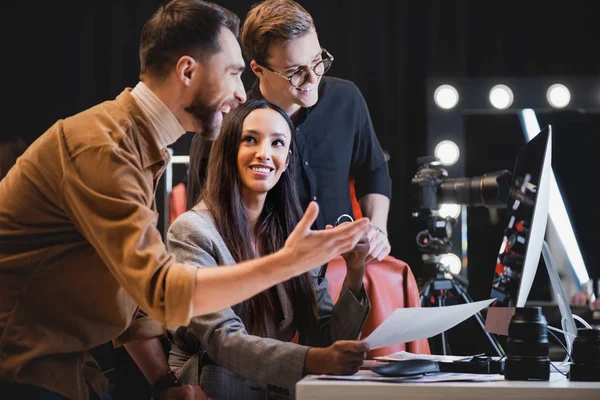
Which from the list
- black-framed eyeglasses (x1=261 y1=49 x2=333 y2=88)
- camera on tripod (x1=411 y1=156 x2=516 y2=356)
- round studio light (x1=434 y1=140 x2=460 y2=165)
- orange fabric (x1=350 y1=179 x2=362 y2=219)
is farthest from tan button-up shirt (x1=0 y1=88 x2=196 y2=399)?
round studio light (x1=434 y1=140 x2=460 y2=165)

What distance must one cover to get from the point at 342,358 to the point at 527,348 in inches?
10.7

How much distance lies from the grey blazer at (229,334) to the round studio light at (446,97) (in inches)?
77.7

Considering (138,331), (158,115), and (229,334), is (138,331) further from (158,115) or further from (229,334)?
(158,115)

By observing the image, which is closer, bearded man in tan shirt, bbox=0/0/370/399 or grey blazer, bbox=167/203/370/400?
bearded man in tan shirt, bbox=0/0/370/399

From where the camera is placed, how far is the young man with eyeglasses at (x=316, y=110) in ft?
7.50

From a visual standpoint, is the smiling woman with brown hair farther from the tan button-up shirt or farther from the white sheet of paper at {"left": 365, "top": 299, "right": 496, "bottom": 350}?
the tan button-up shirt

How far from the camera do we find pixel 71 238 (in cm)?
130

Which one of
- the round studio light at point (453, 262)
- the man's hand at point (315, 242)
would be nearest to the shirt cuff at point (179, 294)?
the man's hand at point (315, 242)

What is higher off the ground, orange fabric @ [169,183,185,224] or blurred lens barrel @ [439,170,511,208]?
blurred lens barrel @ [439,170,511,208]

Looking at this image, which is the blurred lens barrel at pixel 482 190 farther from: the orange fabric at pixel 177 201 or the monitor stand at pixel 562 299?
the orange fabric at pixel 177 201

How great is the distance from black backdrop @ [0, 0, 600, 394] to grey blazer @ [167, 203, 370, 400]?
1.91m

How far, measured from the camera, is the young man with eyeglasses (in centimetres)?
229

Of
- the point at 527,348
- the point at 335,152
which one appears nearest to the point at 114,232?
the point at 527,348

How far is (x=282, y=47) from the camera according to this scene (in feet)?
7.52
